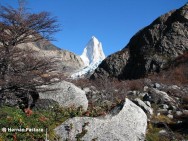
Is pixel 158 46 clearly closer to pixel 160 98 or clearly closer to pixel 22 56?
pixel 160 98

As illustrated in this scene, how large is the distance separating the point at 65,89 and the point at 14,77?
329 cm

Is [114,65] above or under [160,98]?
above

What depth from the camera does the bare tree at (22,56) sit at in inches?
696

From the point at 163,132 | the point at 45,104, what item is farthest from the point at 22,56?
the point at 163,132

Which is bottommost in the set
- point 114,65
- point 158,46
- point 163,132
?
point 163,132

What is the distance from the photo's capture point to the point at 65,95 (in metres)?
19.8

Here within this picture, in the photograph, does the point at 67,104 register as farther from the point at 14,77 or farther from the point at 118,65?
the point at 118,65

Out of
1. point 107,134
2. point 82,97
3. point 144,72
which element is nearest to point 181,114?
point 82,97

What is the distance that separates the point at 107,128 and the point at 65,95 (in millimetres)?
5623

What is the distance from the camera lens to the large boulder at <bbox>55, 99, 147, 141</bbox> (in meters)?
14.3

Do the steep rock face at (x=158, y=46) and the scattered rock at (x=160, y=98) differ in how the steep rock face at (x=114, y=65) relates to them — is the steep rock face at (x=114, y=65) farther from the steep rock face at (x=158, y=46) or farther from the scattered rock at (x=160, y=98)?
the scattered rock at (x=160, y=98)

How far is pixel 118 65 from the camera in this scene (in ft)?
174

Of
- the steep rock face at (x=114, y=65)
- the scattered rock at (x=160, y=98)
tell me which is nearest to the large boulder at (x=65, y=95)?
the scattered rock at (x=160, y=98)

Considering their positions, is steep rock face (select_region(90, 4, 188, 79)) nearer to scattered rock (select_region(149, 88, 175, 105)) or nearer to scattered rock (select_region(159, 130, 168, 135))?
scattered rock (select_region(149, 88, 175, 105))
